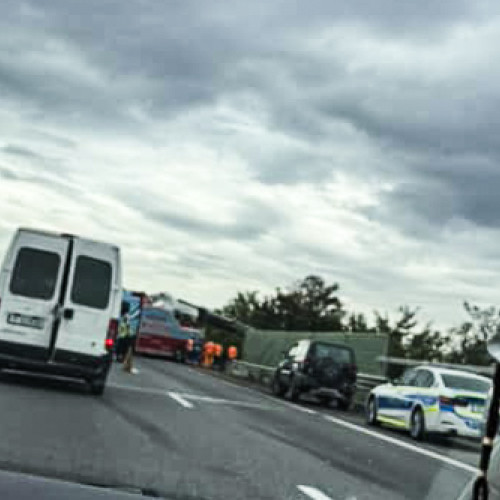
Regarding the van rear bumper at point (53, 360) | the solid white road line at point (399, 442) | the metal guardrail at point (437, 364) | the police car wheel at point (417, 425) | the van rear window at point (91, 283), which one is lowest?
the solid white road line at point (399, 442)

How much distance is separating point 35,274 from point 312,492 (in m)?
9.11

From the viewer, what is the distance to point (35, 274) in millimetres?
17703

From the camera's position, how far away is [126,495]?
9.91 ft

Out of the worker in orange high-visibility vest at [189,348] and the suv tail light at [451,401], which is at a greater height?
the worker in orange high-visibility vest at [189,348]

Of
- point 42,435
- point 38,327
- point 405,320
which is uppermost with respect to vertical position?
point 405,320

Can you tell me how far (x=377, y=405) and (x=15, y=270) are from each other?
7298 mm

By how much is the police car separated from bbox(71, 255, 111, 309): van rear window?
18.0ft

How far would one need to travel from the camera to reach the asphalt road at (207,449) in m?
9.18

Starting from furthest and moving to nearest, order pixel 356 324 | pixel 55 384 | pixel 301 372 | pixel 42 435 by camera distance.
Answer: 1. pixel 356 324
2. pixel 301 372
3. pixel 55 384
4. pixel 42 435

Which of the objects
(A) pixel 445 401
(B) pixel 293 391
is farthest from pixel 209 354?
(A) pixel 445 401

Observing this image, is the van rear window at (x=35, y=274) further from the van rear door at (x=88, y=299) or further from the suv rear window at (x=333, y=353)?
the suv rear window at (x=333, y=353)

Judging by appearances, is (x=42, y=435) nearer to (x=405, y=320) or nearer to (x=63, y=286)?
(x=63, y=286)

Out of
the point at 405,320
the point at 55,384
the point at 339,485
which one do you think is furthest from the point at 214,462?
the point at 405,320

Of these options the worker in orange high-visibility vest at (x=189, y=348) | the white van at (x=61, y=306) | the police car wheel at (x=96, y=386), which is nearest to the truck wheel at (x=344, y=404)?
the police car wheel at (x=96, y=386)
